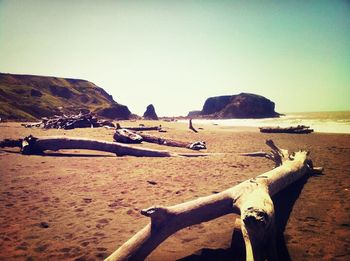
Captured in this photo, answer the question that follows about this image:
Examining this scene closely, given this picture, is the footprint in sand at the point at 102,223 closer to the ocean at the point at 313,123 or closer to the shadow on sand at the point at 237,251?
the shadow on sand at the point at 237,251

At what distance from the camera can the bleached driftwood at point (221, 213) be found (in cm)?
272

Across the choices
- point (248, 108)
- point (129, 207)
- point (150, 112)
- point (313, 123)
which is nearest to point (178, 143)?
point (129, 207)

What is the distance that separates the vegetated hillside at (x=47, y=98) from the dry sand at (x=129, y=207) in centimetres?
3865

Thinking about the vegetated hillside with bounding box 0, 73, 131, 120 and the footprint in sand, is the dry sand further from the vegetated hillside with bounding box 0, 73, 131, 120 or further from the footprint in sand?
the vegetated hillside with bounding box 0, 73, 131, 120

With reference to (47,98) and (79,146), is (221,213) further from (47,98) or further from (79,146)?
(47,98)

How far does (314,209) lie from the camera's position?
4.87 meters

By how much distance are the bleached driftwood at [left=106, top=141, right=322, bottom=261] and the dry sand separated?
1.44ft

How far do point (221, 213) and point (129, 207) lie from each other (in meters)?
1.99

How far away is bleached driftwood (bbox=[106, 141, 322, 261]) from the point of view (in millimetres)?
2719

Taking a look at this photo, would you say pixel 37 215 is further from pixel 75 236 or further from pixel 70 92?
pixel 70 92

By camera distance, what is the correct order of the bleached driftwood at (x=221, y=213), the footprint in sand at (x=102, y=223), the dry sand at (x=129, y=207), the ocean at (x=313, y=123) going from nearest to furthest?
the bleached driftwood at (x=221, y=213)
the dry sand at (x=129, y=207)
the footprint in sand at (x=102, y=223)
the ocean at (x=313, y=123)

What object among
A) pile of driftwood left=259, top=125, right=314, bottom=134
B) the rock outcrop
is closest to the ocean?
pile of driftwood left=259, top=125, right=314, bottom=134

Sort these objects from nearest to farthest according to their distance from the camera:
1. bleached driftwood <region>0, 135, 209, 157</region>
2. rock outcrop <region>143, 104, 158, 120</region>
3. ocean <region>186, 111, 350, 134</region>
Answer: bleached driftwood <region>0, 135, 209, 157</region> < ocean <region>186, 111, 350, 134</region> < rock outcrop <region>143, 104, 158, 120</region>

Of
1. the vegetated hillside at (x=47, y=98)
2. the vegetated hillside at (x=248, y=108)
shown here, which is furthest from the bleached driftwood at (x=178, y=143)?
the vegetated hillside at (x=248, y=108)
